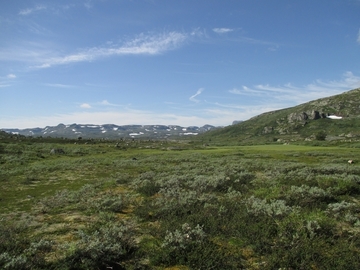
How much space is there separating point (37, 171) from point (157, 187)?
1884cm

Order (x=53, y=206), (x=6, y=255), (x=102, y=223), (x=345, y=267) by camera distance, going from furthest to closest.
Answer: (x=53, y=206)
(x=102, y=223)
(x=6, y=255)
(x=345, y=267)

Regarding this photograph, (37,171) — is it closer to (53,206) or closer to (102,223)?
(53,206)

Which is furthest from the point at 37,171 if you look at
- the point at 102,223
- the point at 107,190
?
the point at 102,223

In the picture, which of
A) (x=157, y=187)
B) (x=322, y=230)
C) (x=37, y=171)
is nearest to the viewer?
(x=322, y=230)

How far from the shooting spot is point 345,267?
669 cm

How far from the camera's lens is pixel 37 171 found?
94.3ft

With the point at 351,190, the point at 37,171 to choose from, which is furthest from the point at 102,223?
the point at 37,171

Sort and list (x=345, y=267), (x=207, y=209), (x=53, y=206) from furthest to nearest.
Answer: (x=53, y=206), (x=207, y=209), (x=345, y=267)

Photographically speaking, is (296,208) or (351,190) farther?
(351,190)

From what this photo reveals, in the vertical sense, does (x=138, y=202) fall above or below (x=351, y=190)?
below

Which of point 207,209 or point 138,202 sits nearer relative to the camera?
point 207,209

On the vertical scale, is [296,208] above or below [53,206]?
above

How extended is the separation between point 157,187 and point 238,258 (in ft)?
33.7

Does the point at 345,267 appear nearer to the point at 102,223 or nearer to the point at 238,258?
the point at 238,258
